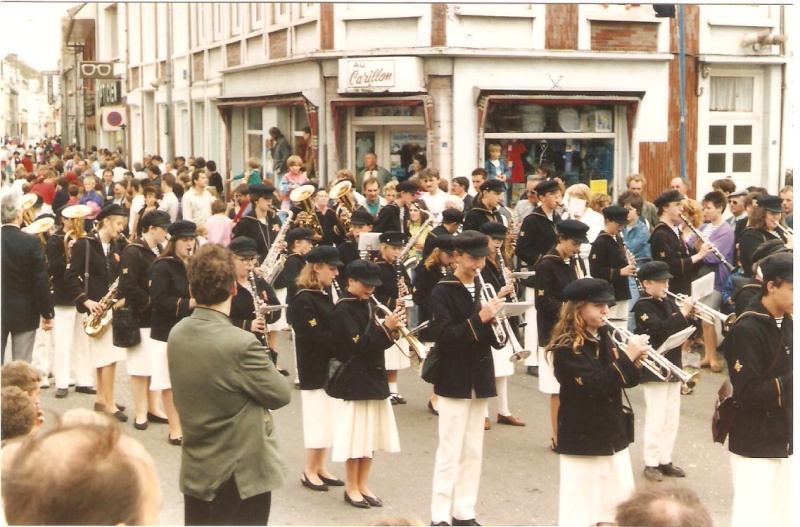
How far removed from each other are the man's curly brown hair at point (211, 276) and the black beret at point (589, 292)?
6.37 feet

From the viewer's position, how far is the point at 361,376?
7.55 metres

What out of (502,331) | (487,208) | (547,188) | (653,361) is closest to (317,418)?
(502,331)

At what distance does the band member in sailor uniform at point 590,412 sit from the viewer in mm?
6188

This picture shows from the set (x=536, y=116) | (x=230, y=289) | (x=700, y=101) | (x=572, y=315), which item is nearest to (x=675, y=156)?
(x=700, y=101)

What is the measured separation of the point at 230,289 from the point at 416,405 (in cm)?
525

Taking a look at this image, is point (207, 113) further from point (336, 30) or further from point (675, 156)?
point (675, 156)

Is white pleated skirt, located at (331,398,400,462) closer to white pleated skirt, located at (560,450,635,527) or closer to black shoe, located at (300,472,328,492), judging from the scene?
black shoe, located at (300,472,328,492)

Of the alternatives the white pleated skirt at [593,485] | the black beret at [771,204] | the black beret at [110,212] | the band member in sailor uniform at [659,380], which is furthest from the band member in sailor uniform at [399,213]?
the white pleated skirt at [593,485]

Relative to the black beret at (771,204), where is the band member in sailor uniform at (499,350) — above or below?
below

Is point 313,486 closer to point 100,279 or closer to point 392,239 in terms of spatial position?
point 392,239

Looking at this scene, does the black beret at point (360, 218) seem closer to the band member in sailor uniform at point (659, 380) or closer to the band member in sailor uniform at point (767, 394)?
the band member in sailor uniform at point (659, 380)

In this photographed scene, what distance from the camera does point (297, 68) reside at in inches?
765

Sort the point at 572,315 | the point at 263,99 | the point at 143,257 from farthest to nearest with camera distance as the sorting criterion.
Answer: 1. the point at 263,99
2. the point at 143,257
3. the point at 572,315

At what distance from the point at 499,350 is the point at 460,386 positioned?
1.83 m
